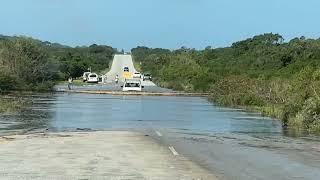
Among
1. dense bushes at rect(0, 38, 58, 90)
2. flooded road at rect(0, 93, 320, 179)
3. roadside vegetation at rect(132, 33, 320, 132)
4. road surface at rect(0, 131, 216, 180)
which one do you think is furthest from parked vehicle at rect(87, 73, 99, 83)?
road surface at rect(0, 131, 216, 180)

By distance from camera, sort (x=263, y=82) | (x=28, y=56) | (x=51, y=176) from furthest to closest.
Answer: (x=28, y=56) < (x=263, y=82) < (x=51, y=176)

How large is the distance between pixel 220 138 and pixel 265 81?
29.5 m

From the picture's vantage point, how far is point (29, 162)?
14211mm

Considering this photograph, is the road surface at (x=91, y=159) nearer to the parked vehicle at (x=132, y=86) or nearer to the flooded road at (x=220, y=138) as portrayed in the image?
the flooded road at (x=220, y=138)

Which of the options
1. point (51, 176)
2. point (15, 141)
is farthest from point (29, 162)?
point (15, 141)

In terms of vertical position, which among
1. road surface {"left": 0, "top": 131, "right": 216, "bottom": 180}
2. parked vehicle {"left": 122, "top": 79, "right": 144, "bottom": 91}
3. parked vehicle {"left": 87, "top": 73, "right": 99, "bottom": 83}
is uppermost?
parked vehicle {"left": 87, "top": 73, "right": 99, "bottom": 83}

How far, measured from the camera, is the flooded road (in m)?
14.9

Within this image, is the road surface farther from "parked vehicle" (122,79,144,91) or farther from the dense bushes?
"parked vehicle" (122,79,144,91)

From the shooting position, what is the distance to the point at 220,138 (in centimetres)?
2336

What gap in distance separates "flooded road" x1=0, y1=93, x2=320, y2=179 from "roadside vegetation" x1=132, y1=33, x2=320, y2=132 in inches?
63.5

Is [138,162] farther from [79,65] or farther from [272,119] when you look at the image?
[79,65]

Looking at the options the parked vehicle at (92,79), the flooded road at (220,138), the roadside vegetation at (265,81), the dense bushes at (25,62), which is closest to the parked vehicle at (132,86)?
the roadside vegetation at (265,81)

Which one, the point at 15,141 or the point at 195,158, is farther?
the point at 15,141

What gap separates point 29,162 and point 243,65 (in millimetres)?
90345
